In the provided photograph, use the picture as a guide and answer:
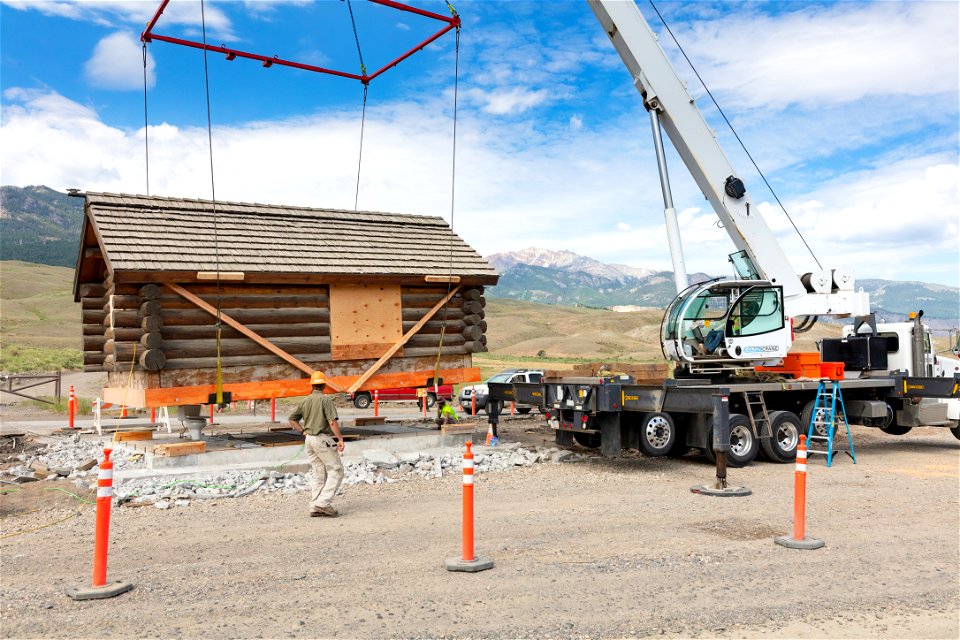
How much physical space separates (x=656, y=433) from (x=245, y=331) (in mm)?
7537

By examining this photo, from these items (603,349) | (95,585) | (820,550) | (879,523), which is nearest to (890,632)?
(820,550)

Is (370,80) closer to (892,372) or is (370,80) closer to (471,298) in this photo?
(471,298)

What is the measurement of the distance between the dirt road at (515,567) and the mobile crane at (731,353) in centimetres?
187

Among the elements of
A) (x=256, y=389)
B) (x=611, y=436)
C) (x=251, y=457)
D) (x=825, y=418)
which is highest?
(x=256, y=389)

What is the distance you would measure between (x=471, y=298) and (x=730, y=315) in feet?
17.7

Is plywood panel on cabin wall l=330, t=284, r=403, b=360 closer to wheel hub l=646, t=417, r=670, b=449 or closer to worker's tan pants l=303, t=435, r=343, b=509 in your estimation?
worker's tan pants l=303, t=435, r=343, b=509

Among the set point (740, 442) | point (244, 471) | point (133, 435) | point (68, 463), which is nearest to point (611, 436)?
point (740, 442)

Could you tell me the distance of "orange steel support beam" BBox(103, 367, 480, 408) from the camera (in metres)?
13.1

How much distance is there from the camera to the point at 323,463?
999 cm

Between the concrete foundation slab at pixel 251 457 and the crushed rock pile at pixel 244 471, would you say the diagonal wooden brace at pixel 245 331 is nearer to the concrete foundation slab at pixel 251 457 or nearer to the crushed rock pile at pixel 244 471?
the concrete foundation slab at pixel 251 457

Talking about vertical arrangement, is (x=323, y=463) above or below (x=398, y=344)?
below

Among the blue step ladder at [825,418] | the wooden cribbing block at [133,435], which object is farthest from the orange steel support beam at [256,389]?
the blue step ladder at [825,418]

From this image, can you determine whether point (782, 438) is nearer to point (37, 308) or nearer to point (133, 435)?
point (133, 435)

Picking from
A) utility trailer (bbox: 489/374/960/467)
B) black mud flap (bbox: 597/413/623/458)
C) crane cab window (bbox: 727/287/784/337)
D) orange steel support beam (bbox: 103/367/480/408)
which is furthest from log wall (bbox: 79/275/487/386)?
crane cab window (bbox: 727/287/784/337)
